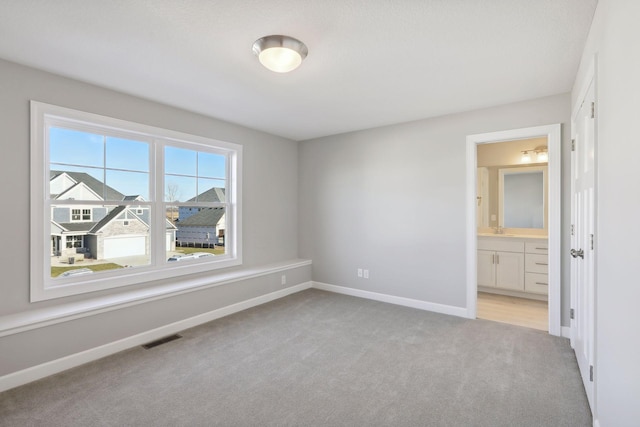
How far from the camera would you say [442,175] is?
3.87 meters

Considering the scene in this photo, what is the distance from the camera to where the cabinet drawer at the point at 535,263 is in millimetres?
4286

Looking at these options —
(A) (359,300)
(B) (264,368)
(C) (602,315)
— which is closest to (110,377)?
(B) (264,368)

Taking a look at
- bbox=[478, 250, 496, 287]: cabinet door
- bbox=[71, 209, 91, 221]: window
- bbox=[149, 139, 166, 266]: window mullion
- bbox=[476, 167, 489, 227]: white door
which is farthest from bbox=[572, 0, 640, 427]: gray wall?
bbox=[71, 209, 91, 221]: window

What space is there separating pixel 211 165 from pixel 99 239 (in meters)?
1.56

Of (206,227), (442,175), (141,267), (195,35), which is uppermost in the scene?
(195,35)

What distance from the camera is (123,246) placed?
3.26 m

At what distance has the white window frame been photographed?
2582 millimetres

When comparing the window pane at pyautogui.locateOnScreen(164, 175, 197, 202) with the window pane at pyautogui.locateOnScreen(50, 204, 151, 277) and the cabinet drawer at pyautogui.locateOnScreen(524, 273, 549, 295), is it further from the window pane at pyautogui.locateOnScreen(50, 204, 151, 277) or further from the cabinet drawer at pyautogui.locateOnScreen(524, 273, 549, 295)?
the cabinet drawer at pyautogui.locateOnScreen(524, 273, 549, 295)

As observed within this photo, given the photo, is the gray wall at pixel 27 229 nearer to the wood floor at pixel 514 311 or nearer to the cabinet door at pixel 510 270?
the wood floor at pixel 514 311

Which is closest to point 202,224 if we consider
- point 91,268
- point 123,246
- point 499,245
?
point 123,246

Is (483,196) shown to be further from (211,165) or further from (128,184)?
(128,184)

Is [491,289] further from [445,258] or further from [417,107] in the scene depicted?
[417,107]

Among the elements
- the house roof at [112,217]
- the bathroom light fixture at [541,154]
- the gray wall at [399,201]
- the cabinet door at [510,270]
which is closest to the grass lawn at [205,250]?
the house roof at [112,217]

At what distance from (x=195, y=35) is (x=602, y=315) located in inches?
116
